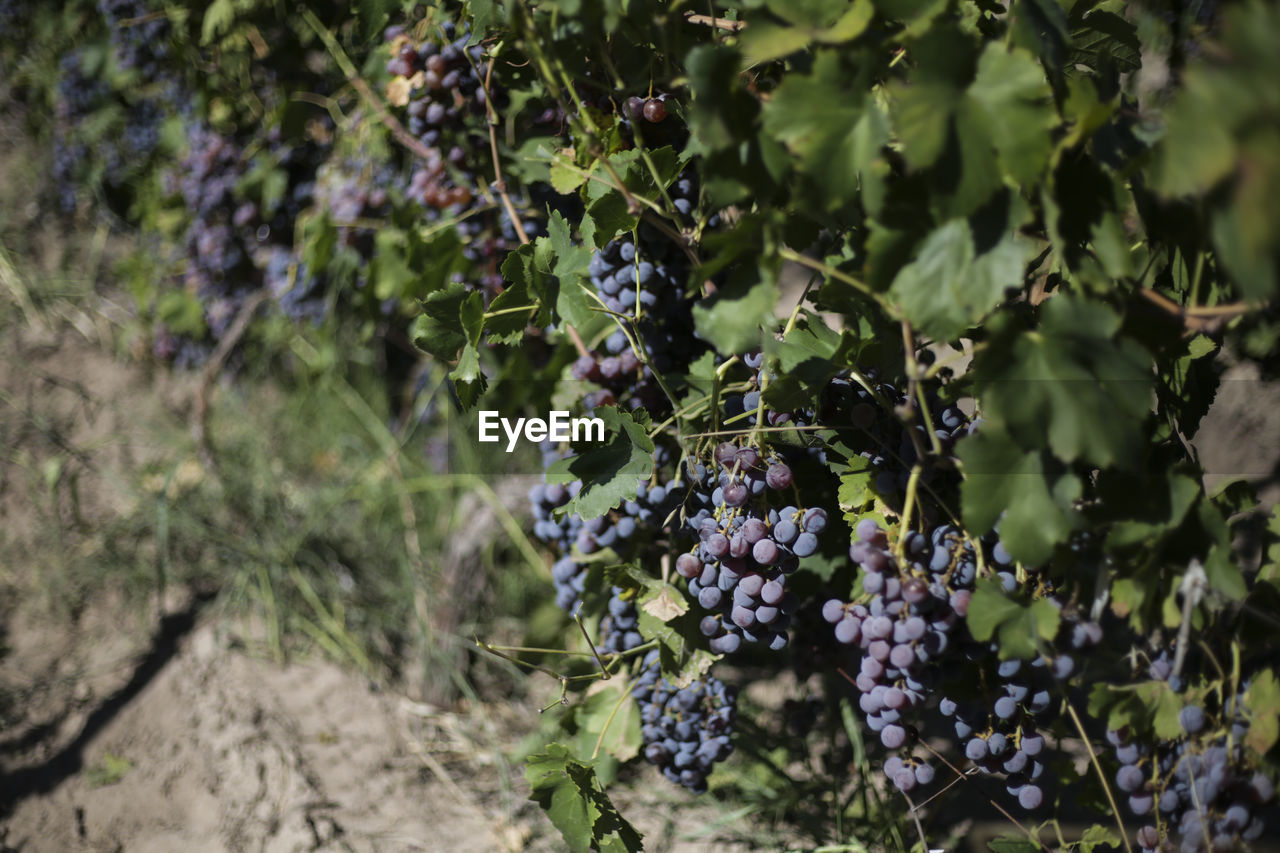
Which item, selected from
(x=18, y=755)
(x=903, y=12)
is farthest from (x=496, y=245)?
(x=18, y=755)

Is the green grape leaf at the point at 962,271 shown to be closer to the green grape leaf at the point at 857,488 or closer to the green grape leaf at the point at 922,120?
the green grape leaf at the point at 922,120

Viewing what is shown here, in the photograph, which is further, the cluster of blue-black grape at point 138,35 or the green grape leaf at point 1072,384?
the cluster of blue-black grape at point 138,35

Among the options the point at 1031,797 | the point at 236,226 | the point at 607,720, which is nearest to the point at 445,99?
the point at 607,720

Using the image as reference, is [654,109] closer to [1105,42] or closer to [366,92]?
[1105,42]

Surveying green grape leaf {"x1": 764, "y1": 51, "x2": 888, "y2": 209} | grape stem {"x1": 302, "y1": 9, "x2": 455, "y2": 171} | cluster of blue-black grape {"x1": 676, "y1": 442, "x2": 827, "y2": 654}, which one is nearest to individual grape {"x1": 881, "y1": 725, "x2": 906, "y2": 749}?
cluster of blue-black grape {"x1": 676, "y1": 442, "x2": 827, "y2": 654}

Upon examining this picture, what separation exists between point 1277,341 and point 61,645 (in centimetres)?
334

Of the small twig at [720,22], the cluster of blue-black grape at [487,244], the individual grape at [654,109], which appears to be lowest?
the cluster of blue-black grape at [487,244]

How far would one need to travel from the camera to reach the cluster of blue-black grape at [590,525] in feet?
4.39

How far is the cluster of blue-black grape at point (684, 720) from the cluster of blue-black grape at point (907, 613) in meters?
0.43

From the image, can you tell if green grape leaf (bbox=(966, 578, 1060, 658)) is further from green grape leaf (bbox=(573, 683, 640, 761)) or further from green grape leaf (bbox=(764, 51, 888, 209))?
green grape leaf (bbox=(573, 683, 640, 761))

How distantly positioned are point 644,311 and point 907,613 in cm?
65

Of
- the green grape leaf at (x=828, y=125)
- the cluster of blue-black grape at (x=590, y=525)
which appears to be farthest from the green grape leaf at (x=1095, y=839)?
the green grape leaf at (x=828, y=125)

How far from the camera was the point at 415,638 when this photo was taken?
2355mm

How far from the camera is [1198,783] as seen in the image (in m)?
1.13
